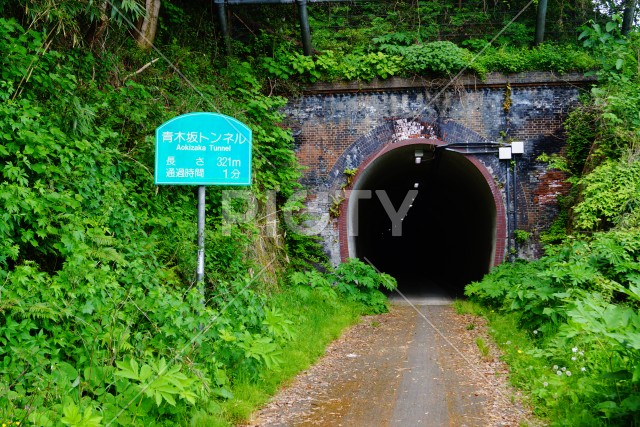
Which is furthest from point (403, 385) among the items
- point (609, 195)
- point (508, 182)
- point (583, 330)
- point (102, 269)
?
point (508, 182)

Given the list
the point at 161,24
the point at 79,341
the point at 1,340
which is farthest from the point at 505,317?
the point at 161,24

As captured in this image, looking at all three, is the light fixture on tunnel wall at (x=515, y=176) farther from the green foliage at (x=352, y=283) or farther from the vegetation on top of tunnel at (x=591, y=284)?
the green foliage at (x=352, y=283)

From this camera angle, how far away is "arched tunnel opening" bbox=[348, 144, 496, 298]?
48.8 ft

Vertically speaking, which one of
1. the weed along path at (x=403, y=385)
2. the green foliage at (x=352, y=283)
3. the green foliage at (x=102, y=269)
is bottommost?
the weed along path at (x=403, y=385)

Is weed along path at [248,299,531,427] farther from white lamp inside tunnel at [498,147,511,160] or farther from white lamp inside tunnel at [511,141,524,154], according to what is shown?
white lamp inside tunnel at [511,141,524,154]

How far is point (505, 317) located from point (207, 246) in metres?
5.11

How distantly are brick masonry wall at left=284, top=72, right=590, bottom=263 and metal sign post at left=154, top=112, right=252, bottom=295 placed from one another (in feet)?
22.4

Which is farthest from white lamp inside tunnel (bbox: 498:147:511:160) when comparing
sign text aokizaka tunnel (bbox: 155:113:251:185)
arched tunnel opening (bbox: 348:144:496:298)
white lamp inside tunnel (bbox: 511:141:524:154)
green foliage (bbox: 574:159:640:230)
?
sign text aokizaka tunnel (bbox: 155:113:251:185)

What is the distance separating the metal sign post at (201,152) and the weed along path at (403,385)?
1.95 meters

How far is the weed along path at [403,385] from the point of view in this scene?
18.0ft

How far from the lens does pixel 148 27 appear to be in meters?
10.5

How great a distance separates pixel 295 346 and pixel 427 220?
956 inches

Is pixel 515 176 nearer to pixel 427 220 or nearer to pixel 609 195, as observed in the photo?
pixel 609 195

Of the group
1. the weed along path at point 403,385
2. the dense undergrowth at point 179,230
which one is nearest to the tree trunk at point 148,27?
the dense undergrowth at point 179,230
